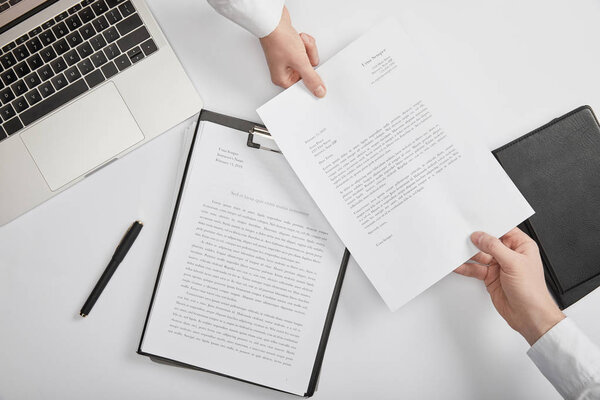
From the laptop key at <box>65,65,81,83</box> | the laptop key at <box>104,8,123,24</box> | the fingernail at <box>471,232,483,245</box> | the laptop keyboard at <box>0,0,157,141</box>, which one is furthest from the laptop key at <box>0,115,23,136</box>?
the fingernail at <box>471,232,483,245</box>

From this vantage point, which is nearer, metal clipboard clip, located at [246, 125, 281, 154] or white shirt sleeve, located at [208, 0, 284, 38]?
white shirt sleeve, located at [208, 0, 284, 38]

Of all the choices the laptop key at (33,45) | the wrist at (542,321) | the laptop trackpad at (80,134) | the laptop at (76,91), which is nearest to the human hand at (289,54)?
the laptop at (76,91)

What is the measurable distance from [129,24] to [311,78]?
0.98ft

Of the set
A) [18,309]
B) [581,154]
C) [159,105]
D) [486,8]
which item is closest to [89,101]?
[159,105]

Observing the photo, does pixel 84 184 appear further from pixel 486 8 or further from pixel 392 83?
pixel 486 8

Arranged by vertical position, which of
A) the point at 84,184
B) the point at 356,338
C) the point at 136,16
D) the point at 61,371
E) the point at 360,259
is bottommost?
the point at 356,338

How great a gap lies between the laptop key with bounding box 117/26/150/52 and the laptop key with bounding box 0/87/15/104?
0.18 m

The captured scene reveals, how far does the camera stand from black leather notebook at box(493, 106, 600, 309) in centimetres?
65

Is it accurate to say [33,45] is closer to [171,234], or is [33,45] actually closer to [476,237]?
[171,234]

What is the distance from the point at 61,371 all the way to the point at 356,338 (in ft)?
1.58

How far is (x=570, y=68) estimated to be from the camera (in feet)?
2.26

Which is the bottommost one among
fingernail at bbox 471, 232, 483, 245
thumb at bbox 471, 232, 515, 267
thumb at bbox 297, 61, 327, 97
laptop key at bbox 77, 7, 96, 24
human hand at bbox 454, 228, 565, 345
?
human hand at bbox 454, 228, 565, 345

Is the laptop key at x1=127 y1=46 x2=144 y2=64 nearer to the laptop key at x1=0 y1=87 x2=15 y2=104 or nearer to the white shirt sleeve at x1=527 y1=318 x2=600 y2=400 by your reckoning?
the laptop key at x1=0 y1=87 x2=15 y2=104

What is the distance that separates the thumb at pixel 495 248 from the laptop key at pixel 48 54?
0.70m
